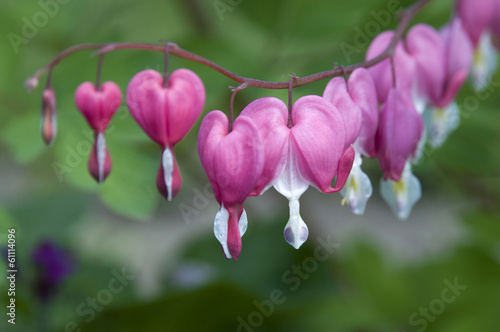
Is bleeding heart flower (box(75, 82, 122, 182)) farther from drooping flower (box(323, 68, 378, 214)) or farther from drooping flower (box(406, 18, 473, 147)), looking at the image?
drooping flower (box(406, 18, 473, 147))

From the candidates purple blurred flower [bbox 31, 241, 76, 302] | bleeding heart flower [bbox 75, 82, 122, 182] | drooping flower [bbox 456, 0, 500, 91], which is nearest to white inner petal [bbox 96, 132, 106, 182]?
bleeding heart flower [bbox 75, 82, 122, 182]

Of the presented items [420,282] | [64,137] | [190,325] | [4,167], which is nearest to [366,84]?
[64,137]

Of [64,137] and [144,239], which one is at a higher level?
[64,137]

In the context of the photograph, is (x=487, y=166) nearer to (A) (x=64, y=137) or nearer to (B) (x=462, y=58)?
(B) (x=462, y=58)

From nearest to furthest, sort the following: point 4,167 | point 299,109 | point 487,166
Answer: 1. point 299,109
2. point 487,166
3. point 4,167

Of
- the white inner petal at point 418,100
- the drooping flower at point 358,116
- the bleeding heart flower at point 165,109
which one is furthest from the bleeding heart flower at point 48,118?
the white inner petal at point 418,100

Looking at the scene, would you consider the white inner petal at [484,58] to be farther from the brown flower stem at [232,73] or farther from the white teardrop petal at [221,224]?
the white teardrop petal at [221,224]
